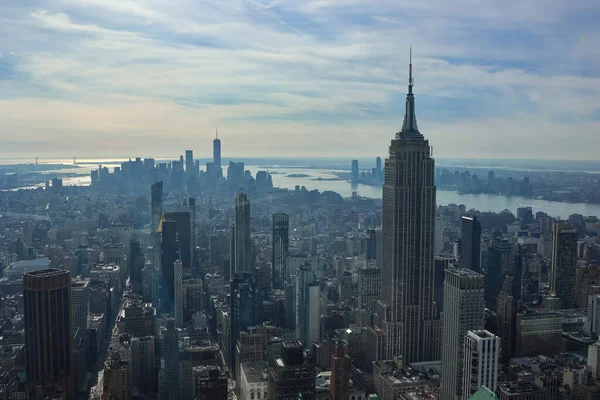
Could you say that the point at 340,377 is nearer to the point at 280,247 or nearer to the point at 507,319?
the point at 507,319

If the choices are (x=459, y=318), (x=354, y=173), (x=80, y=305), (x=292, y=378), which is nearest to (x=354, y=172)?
(x=354, y=173)

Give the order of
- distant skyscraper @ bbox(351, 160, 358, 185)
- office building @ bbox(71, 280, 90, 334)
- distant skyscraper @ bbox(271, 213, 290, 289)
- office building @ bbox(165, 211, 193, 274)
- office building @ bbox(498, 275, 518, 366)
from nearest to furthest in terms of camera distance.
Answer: office building @ bbox(498, 275, 518, 366), office building @ bbox(71, 280, 90, 334), distant skyscraper @ bbox(351, 160, 358, 185), distant skyscraper @ bbox(271, 213, 290, 289), office building @ bbox(165, 211, 193, 274)

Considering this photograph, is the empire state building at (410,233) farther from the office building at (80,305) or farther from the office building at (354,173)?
the office building at (80,305)

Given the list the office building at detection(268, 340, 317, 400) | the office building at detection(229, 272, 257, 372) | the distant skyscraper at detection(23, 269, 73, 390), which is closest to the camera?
the office building at detection(268, 340, 317, 400)

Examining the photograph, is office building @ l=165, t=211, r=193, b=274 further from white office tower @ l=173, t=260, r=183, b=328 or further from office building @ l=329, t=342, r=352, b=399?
office building @ l=329, t=342, r=352, b=399

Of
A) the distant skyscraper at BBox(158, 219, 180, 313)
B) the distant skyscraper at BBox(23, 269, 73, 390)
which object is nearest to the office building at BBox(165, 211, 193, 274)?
the distant skyscraper at BBox(158, 219, 180, 313)

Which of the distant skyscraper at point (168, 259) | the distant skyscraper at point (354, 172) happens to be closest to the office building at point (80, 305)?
the distant skyscraper at point (168, 259)
